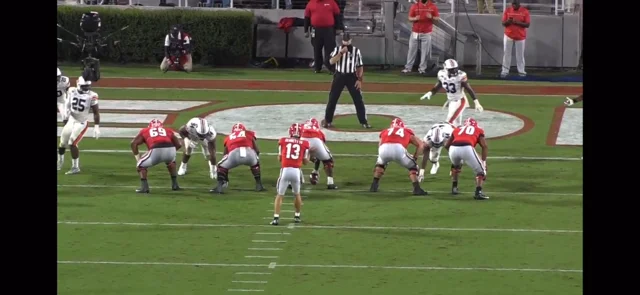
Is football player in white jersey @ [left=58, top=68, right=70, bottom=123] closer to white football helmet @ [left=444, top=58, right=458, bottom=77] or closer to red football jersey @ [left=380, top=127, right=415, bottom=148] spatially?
red football jersey @ [left=380, top=127, right=415, bottom=148]

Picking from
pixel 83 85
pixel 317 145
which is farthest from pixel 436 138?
pixel 83 85

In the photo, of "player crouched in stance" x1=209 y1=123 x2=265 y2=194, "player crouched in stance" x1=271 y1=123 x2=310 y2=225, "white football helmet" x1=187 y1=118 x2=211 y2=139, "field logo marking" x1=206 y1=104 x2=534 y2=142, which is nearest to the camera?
"player crouched in stance" x1=271 y1=123 x2=310 y2=225

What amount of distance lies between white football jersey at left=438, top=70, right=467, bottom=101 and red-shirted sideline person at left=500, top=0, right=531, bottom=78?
8.81 meters

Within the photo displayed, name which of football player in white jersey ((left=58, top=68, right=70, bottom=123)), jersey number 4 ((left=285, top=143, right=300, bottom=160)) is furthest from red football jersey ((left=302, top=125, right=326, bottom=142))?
football player in white jersey ((left=58, top=68, right=70, bottom=123))

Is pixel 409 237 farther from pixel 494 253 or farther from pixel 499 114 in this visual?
pixel 499 114

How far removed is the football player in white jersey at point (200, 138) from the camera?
1998 centimetres

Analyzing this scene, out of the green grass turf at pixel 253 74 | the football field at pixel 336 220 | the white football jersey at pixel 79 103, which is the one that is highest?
the white football jersey at pixel 79 103

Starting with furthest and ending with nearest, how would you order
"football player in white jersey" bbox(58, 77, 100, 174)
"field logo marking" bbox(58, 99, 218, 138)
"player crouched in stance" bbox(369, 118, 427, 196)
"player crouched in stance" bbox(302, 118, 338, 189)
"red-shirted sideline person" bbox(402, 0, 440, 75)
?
"red-shirted sideline person" bbox(402, 0, 440, 75) → "field logo marking" bbox(58, 99, 218, 138) → "football player in white jersey" bbox(58, 77, 100, 174) → "player crouched in stance" bbox(302, 118, 338, 189) → "player crouched in stance" bbox(369, 118, 427, 196)

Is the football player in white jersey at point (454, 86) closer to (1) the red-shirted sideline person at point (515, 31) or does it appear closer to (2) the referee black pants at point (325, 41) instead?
(2) the referee black pants at point (325, 41)

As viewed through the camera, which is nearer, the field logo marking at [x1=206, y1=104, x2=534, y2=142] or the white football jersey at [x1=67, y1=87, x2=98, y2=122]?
the white football jersey at [x1=67, y1=87, x2=98, y2=122]

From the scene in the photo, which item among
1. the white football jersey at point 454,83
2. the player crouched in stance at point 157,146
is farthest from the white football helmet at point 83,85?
the white football jersey at point 454,83

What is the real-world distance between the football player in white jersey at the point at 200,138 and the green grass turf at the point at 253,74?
9.99m

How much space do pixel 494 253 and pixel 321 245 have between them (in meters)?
2.06

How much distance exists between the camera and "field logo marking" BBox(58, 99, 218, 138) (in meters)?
25.1
